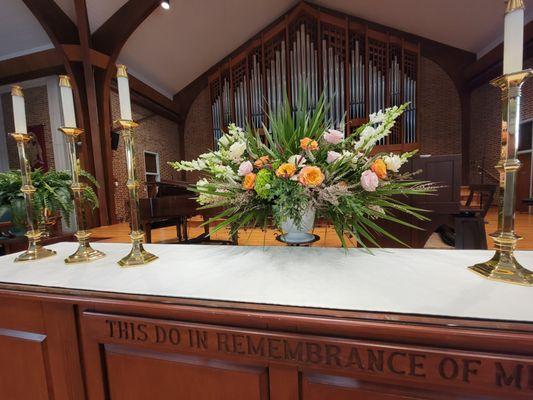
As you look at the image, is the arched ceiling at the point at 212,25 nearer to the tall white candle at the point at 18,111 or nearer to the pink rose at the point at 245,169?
the tall white candle at the point at 18,111

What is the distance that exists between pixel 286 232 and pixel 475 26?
7121mm

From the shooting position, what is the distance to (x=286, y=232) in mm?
941

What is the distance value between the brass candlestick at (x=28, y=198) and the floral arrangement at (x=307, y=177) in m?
0.52

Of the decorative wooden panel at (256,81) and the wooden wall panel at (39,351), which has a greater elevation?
the decorative wooden panel at (256,81)

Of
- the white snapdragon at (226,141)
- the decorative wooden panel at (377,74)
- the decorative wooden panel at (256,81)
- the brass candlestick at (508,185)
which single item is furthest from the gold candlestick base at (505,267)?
the decorative wooden panel at (256,81)

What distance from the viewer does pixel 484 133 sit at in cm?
597

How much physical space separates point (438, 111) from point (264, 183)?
291 inches

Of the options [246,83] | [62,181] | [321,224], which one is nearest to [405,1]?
[246,83]

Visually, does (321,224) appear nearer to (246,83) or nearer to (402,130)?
(402,130)

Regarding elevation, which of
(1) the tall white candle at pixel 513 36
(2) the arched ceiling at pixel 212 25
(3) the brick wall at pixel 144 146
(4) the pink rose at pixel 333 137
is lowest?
(4) the pink rose at pixel 333 137

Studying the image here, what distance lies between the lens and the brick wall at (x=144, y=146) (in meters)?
5.70

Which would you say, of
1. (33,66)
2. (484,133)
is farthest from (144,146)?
(484,133)

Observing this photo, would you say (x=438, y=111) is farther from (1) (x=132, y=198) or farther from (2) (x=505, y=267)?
(1) (x=132, y=198)

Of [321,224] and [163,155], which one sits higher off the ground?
[163,155]
